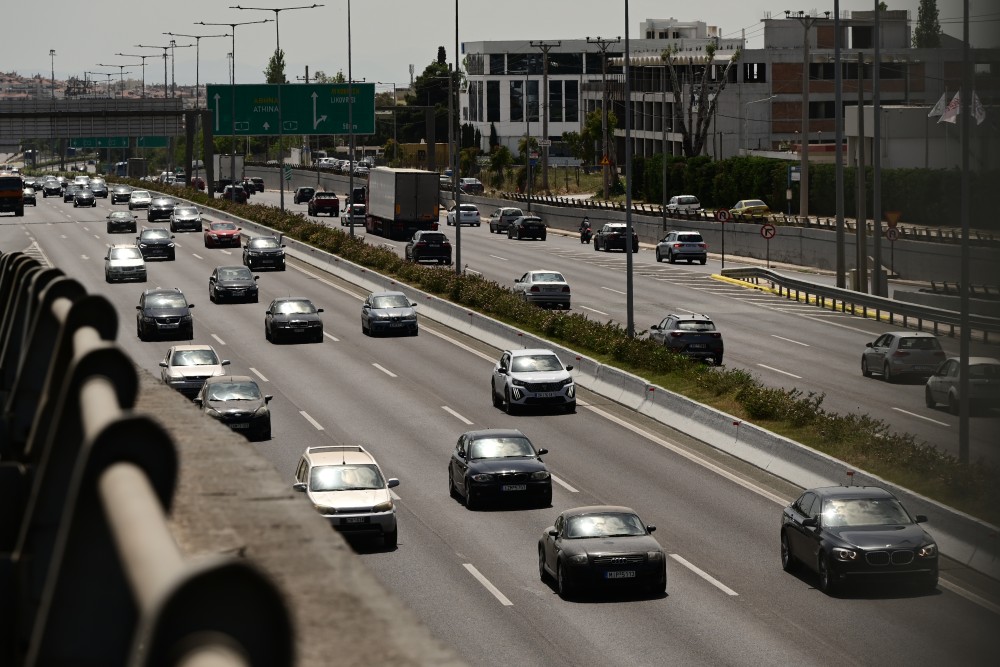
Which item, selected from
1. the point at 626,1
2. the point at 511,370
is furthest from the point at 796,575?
the point at 626,1

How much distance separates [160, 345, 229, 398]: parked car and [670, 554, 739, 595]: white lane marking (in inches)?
692

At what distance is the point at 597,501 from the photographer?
97.8ft

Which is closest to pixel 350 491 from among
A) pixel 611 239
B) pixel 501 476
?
pixel 501 476

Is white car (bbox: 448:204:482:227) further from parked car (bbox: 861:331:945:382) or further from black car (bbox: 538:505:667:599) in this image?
black car (bbox: 538:505:667:599)

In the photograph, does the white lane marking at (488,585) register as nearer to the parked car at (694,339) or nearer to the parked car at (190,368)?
the parked car at (190,368)

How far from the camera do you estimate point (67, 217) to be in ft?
369

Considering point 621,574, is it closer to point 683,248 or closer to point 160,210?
point 683,248

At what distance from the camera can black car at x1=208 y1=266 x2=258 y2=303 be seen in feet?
206

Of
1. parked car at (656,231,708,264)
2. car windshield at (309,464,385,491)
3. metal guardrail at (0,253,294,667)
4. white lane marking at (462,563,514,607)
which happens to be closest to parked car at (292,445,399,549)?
car windshield at (309,464,385,491)

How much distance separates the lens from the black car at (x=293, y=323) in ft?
172

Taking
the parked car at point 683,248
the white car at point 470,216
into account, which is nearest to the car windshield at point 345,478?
the parked car at point 683,248

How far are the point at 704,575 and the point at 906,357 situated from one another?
→ 23983 mm

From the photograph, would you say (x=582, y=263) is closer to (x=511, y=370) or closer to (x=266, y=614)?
(x=511, y=370)

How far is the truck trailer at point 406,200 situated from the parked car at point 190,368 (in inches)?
1973
